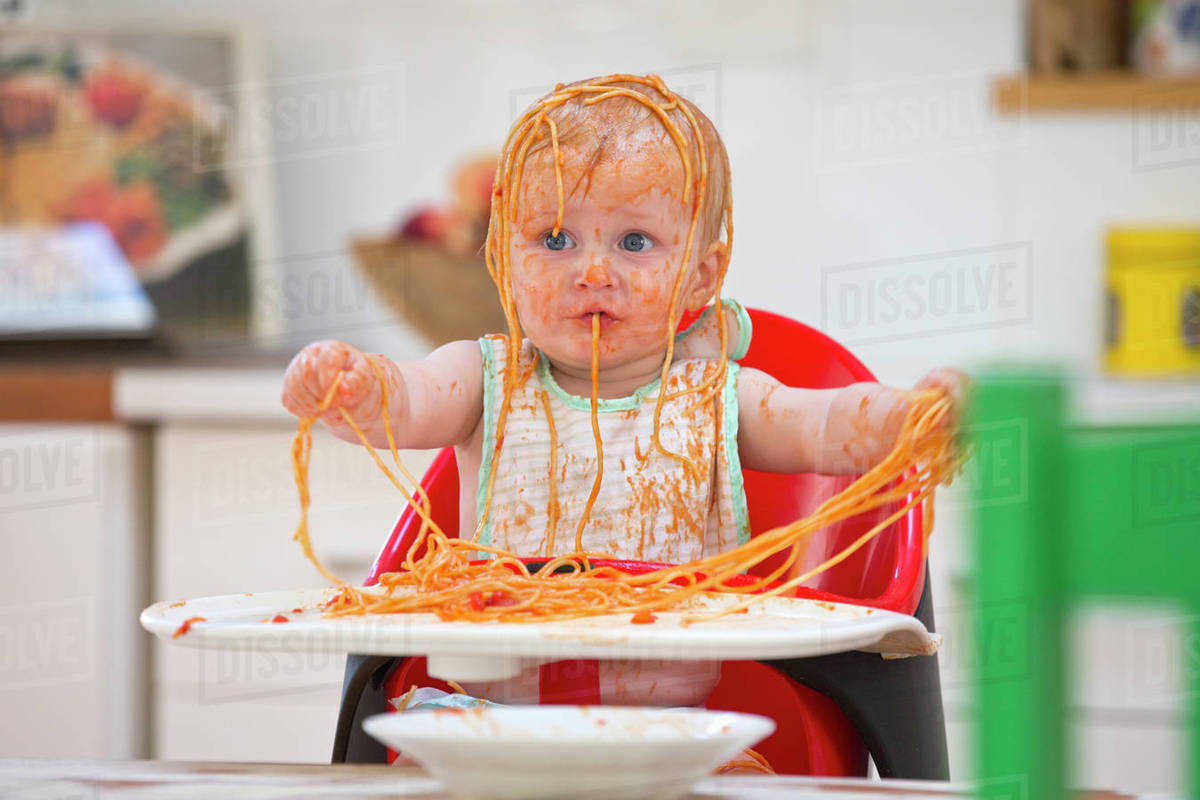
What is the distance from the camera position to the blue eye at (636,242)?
2.56ft

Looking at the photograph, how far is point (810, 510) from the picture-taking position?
859mm

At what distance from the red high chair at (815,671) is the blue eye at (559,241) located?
6.6 inches

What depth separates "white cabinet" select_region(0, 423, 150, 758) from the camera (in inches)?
66.2

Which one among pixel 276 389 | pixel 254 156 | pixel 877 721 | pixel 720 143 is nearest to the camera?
pixel 877 721

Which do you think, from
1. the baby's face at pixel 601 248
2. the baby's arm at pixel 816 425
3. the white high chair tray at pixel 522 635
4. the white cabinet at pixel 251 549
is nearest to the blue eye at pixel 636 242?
the baby's face at pixel 601 248

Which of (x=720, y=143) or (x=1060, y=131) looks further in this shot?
(x=1060, y=131)

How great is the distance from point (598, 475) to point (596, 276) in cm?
12

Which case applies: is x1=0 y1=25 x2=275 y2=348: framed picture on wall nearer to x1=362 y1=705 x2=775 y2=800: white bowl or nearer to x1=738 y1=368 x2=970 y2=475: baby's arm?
x1=738 y1=368 x2=970 y2=475: baby's arm

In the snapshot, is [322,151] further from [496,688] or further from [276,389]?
[496,688]

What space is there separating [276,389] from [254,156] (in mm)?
595

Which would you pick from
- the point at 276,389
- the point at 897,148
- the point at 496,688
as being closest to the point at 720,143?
the point at 496,688

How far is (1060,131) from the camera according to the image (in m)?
1.87

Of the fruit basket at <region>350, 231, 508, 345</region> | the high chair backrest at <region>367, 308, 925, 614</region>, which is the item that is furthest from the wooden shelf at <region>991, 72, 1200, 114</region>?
the high chair backrest at <region>367, 308, 925, 614</region>

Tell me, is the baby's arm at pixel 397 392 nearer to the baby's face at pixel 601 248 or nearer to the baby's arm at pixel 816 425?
the baby's face at pixel 601 248
